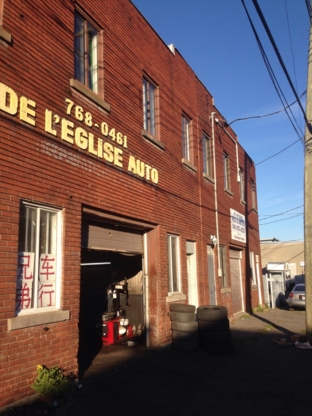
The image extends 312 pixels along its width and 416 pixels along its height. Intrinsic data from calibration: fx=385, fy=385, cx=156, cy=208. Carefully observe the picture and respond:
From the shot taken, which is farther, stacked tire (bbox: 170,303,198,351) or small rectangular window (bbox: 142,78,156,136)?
small rectangular window (bbox: 142,78,156,136)

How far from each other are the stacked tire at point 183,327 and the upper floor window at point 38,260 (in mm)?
4087

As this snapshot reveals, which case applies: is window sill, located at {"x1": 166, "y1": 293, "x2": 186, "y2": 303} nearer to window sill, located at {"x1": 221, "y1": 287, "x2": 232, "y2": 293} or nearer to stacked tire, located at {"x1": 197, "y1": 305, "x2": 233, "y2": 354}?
stacked tire, located at {"x1": 197, "y1": 305, "x2": 233, "y2": 354}

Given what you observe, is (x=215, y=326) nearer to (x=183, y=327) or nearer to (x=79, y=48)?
(x=183, y=327)

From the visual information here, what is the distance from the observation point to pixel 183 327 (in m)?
9.45

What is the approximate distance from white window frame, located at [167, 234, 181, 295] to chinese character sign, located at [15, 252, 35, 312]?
5118 mm

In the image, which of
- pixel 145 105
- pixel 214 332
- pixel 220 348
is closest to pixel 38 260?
pixel 214 332

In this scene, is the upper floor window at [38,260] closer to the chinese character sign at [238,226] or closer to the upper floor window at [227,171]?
the chinese character sign at [238,226]

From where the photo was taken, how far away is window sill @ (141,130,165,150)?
962 cm

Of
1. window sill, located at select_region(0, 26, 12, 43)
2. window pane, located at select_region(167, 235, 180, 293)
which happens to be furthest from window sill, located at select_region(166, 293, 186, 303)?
window sill, located at select_region(0, 26, 12, 43)

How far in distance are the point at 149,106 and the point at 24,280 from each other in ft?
21.1

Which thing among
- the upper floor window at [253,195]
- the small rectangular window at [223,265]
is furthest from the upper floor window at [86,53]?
the upper floor window at [253,195]

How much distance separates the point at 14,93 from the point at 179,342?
6642 millimetres

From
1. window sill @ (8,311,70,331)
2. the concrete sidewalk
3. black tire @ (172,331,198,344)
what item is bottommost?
the concrete sidewalk

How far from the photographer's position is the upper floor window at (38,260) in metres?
5.73
